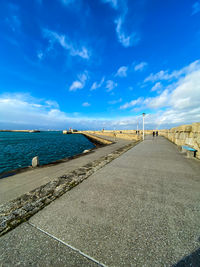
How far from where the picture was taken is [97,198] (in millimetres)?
2678

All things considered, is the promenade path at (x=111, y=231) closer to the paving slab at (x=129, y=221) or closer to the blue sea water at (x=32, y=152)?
the paving slab at (x=129, y=221)

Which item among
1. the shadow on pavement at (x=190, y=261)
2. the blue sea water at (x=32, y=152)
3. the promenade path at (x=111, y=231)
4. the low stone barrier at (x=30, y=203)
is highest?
the shadow on pavement at (x=190, y=261)

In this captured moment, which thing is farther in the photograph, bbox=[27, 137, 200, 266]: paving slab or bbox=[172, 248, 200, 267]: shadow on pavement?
bbox=[27, 137, 200, 266]: paving slab

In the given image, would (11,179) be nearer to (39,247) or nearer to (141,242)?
(39,247)

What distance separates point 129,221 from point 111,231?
1.37ft

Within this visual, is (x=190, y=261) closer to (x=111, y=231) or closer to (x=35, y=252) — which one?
(x=111, y=231)

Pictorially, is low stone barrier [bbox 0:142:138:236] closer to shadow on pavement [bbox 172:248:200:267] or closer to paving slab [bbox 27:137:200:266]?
paving slab [bbox 27:137:200:266]

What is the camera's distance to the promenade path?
54.5 inches

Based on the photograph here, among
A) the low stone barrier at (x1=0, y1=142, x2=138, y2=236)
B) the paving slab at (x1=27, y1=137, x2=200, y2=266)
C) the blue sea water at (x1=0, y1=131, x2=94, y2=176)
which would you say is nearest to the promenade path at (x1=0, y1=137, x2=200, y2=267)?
the paving slab at (x1=27, y1=137, x2=200, y2=266)

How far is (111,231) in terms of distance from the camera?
178 cm

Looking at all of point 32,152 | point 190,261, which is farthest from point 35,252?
point 32,152

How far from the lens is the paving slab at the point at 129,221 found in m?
1.44

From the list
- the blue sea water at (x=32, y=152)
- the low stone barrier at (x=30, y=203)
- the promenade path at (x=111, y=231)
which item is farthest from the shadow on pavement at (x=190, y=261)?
the blue sea water at (x=32, y=152)

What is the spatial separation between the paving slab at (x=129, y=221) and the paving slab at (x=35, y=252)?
0.11 metres
